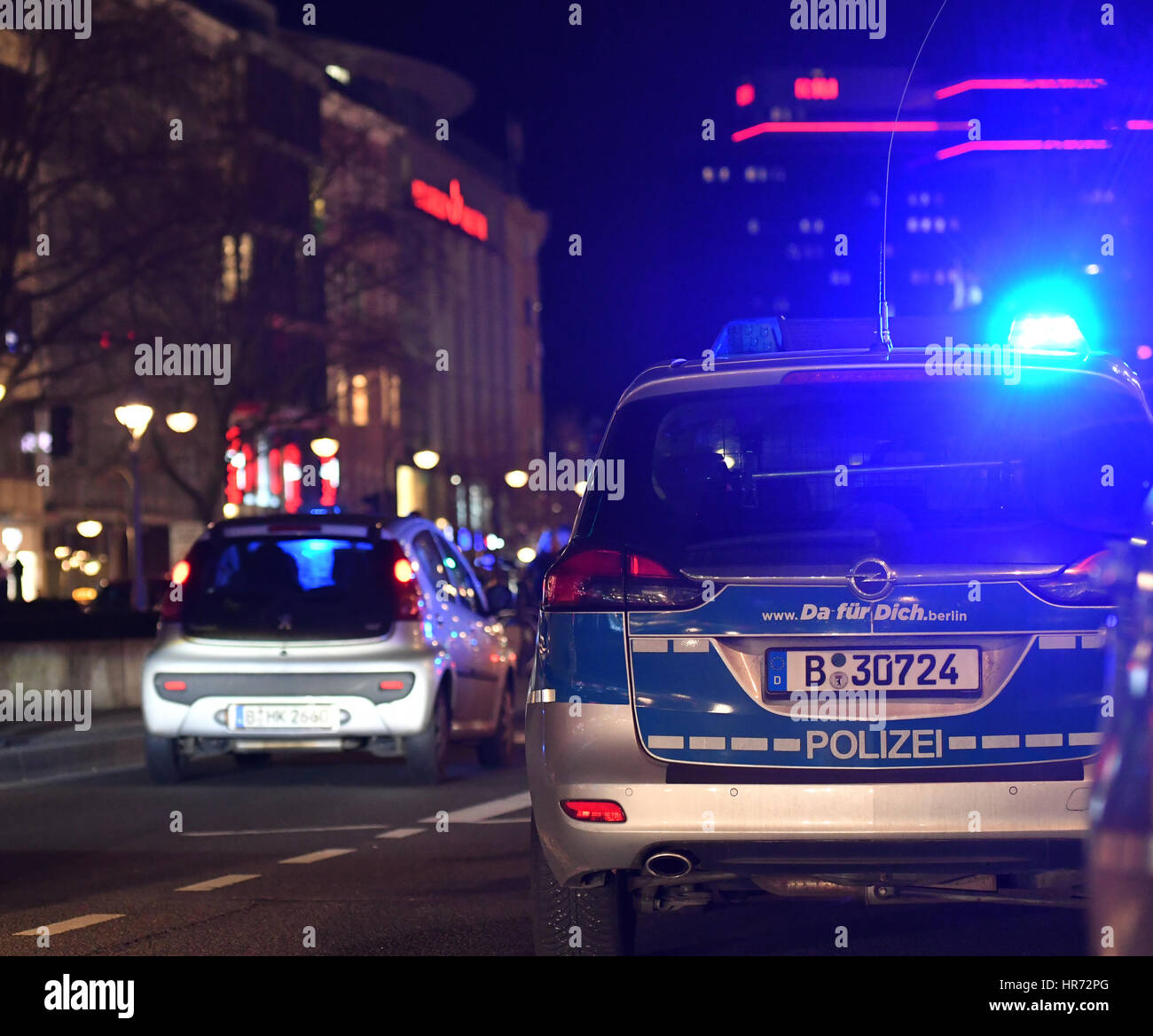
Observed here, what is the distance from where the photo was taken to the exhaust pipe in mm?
5648

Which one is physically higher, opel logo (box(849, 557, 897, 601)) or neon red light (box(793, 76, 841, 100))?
neon red light (box(793, 76, 841, 100))

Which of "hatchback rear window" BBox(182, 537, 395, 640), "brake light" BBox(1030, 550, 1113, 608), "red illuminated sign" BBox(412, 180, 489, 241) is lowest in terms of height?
"hatchback rear window" BBox(182, 537, 395, 640)

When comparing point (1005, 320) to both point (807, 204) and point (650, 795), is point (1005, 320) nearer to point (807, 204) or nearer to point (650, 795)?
point (650, 795)

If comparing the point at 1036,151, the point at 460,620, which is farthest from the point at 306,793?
the point at 1036,151

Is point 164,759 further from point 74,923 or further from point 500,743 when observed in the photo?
point 74,923

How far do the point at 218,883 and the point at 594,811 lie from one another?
3.55m

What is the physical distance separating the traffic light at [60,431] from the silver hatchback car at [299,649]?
26.5m

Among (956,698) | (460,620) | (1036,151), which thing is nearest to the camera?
(956,698)

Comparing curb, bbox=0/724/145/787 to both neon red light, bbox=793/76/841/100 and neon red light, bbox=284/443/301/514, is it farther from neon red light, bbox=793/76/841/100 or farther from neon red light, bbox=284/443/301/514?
neon red light, bbox=793/76/841/100

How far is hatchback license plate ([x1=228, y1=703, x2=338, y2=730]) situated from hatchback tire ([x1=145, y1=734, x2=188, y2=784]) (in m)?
0.66

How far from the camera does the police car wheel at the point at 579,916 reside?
605 cm

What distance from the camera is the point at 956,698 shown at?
5527 mm

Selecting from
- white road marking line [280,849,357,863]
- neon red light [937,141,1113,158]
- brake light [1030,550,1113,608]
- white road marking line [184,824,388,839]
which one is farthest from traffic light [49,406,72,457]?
brake light [1030,550,1113,608]

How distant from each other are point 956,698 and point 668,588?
0.79 m
